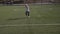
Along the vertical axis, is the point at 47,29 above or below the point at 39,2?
above

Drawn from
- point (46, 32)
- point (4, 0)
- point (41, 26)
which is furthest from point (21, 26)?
point (4, 0)

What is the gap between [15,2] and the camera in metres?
13.3

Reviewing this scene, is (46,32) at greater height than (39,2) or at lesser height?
greater

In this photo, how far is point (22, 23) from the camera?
5426mm

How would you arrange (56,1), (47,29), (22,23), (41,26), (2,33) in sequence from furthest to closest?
(56,1)
(22,23)
(41,26)
(47,29)
(2,33)

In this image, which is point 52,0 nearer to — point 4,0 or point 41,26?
point 4,0

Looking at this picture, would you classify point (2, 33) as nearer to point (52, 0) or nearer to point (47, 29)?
point (47, 29)

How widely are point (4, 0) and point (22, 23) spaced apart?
787 centimetres

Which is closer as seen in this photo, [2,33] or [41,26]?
[2,33]

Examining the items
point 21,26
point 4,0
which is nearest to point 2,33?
point 21,26

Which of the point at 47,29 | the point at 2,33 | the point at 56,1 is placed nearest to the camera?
the point at 2,33

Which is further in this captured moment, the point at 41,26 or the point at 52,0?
the point at 52,0

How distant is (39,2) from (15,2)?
1884 millimetres

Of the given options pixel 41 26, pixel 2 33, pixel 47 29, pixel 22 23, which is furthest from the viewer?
pixel 22 23
